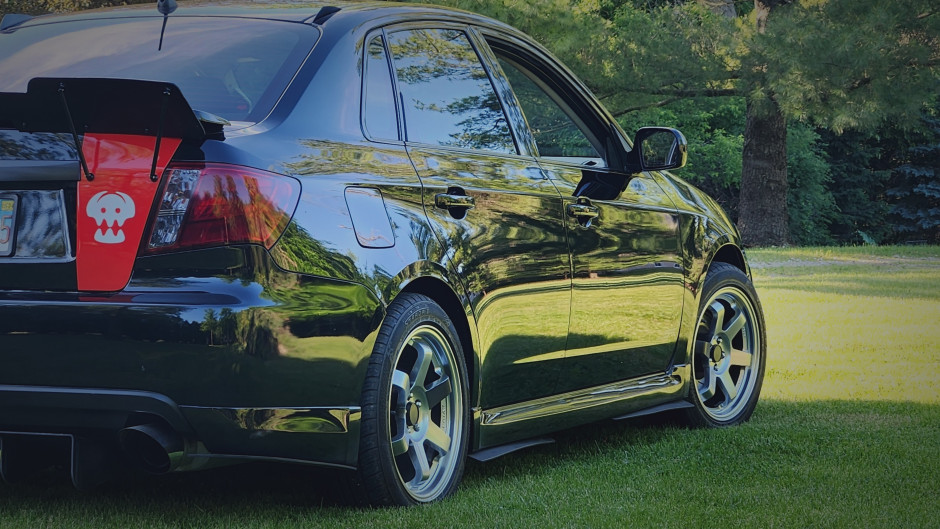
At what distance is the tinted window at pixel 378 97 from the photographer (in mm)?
4379

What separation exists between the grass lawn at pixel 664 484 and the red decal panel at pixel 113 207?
33.4 inches

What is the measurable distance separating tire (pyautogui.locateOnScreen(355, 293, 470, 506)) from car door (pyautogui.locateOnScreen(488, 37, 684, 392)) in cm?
80

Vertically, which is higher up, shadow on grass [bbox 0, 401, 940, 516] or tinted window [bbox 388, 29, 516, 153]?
tinted window [bbox 388, 29, 516, 153]

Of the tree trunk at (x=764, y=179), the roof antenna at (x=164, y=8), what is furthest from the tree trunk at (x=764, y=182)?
the roof antenna at (x=164, y=8)

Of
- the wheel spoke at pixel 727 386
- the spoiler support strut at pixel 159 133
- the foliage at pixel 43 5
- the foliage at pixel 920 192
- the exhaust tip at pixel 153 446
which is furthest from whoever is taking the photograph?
the foliage at pixel 920 192

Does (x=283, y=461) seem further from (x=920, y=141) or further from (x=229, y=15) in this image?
(x=920, y=141)

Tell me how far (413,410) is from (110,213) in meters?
1.27

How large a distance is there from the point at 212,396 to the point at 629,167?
280 cm

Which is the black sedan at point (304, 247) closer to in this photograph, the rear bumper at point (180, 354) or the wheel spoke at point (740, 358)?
the rear bumper at point (180, 354)

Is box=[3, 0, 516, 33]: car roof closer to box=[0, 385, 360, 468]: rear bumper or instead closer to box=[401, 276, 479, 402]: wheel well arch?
box=[401, 276, 479, 402]: wheel well arch

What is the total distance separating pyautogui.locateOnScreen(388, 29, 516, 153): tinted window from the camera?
15.3 ft

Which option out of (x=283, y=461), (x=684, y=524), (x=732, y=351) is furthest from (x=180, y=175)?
(x=732, y=351)

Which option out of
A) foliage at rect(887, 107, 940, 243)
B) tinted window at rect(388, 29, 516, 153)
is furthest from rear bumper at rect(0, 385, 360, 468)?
foliage at rect(887, 107, 940, 243)

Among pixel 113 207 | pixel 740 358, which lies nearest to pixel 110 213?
pixel 113 207
